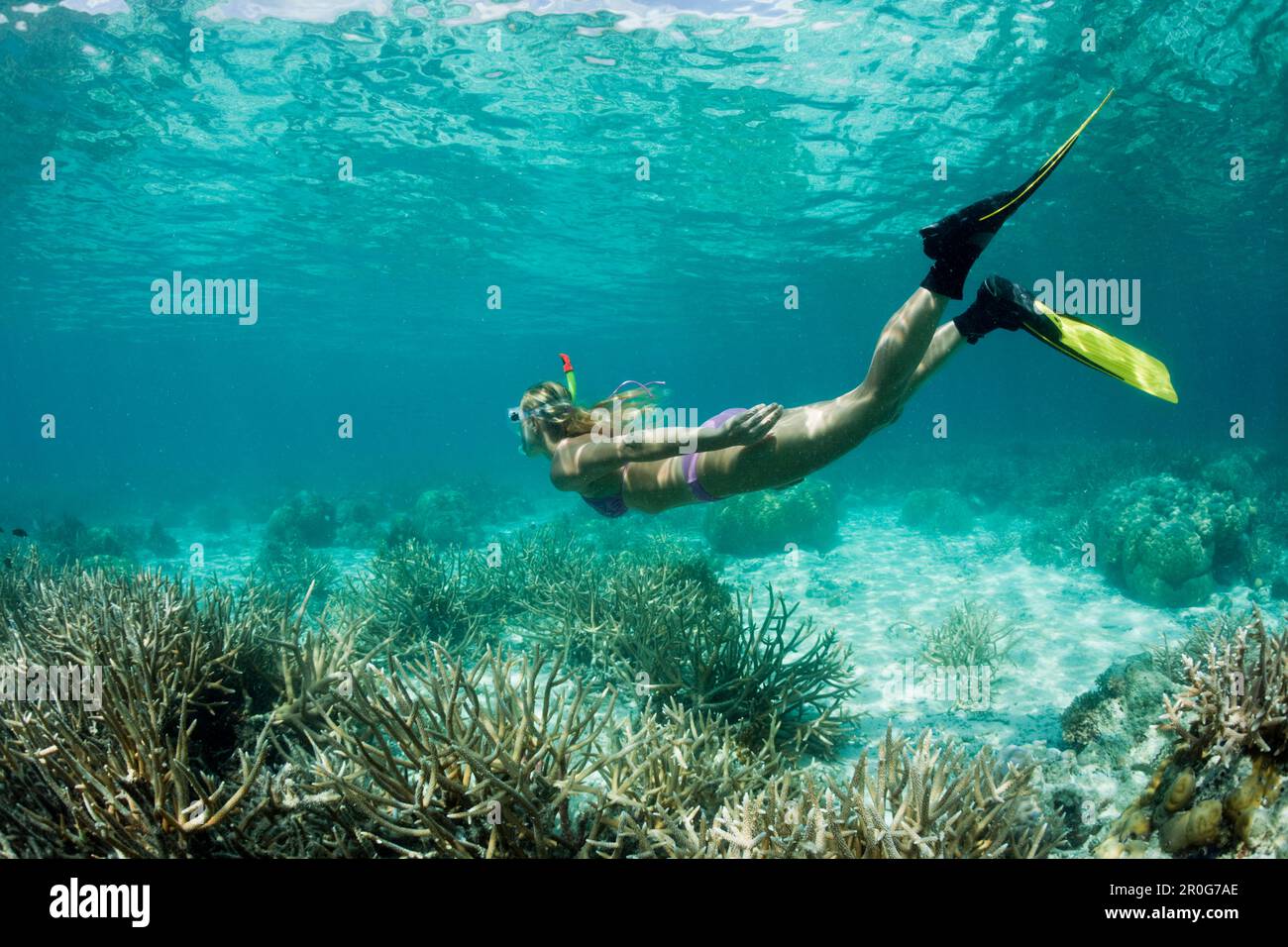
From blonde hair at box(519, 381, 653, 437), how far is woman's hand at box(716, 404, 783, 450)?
1.07 metres

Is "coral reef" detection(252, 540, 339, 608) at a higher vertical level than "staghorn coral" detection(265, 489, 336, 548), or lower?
lower

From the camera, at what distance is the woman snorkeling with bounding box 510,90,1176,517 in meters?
4.08

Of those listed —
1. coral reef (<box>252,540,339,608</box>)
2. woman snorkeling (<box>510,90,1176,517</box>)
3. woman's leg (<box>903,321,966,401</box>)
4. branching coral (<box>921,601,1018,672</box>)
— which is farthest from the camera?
coral reef (<box>252,540,339,608</box>)

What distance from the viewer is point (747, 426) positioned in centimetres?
430

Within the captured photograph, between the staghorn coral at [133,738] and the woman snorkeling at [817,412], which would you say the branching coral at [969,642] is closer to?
the woman snorkeling at [817,412]

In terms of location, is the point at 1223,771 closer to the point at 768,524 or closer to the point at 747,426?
the point at 747,426

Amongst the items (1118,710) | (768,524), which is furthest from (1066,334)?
(768,524)

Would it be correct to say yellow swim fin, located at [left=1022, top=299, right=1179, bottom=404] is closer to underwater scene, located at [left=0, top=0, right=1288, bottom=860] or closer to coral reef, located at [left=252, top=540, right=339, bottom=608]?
underwater scene, located at [left=0, top=0, right=1288, bottom=860]

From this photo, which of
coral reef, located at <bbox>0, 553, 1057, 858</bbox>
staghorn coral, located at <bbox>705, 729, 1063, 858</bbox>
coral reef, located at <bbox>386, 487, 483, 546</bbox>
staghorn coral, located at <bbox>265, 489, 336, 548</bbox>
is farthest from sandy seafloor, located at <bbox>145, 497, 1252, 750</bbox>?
coral reef, located at <bbox>0, 553, 1057, 858</bbox>

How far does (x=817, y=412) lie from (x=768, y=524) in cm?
1104

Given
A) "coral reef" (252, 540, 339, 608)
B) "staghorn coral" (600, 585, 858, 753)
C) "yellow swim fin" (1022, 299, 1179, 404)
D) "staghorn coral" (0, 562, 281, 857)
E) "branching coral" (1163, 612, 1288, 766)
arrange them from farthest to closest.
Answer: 1. "coral reef" (252, 540, 339, 608)
2. "staghorn coral" (600, 585, 858, 753)
3. "yellow swim fin" (1022, 299, 1179, 404)
4. "staghorn coral" (0, 562, 281, 857)
5. "branching coral" (1163, 612, 1288, 766)

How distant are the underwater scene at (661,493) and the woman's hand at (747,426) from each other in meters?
0.06

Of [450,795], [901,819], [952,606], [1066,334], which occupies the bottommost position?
[952,606]
